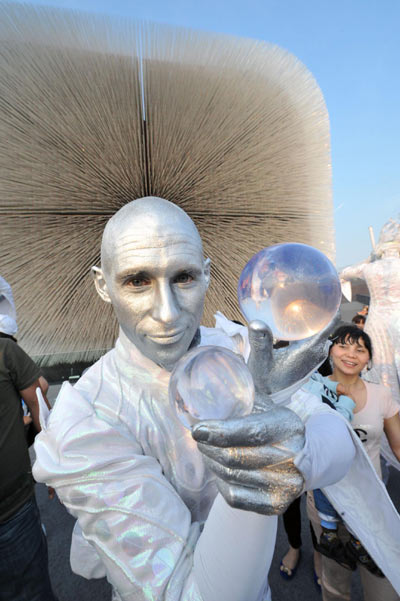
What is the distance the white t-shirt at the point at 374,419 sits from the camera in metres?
1.21

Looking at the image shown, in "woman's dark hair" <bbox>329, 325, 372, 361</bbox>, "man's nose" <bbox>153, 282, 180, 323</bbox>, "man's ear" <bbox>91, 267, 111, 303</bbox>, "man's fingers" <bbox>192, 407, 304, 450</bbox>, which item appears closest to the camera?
"man's fingers" <bbox>192, 407, 304, 450</bbox>

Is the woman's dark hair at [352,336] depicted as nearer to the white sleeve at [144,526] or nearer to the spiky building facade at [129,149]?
the spiky building facade at [129,149]

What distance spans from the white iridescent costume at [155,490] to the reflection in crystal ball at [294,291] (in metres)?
0.17

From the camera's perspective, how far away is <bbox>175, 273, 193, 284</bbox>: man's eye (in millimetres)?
552

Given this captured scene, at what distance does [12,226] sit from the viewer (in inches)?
38.7

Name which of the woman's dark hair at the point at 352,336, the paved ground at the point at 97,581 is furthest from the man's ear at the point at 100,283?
the paved ground at the point at 97,581

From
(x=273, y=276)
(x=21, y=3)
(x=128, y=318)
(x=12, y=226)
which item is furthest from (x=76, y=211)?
(x=273, y=276)

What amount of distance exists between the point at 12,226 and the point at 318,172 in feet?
3.85

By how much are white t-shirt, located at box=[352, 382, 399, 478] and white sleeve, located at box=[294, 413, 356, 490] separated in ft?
2.67

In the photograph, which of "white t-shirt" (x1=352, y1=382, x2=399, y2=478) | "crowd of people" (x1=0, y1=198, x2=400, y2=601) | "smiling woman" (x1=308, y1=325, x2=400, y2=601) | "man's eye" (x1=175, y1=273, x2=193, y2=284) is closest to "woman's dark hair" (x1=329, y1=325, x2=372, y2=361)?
"smiling woman" (x1=308, y1=325, x2=400, y2=601)

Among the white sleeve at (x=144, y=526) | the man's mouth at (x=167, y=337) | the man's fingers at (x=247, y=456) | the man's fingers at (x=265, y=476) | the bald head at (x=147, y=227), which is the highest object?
the bald head at (x=147, y=227)

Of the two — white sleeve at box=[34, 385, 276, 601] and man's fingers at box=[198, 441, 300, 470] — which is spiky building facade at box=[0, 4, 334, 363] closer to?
white sleeve at box=[34, 385, 276, 601]

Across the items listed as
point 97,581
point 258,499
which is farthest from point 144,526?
point 97,581

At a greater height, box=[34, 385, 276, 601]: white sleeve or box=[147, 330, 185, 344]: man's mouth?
box=[147, 330, 185, 344]: man's mouth
